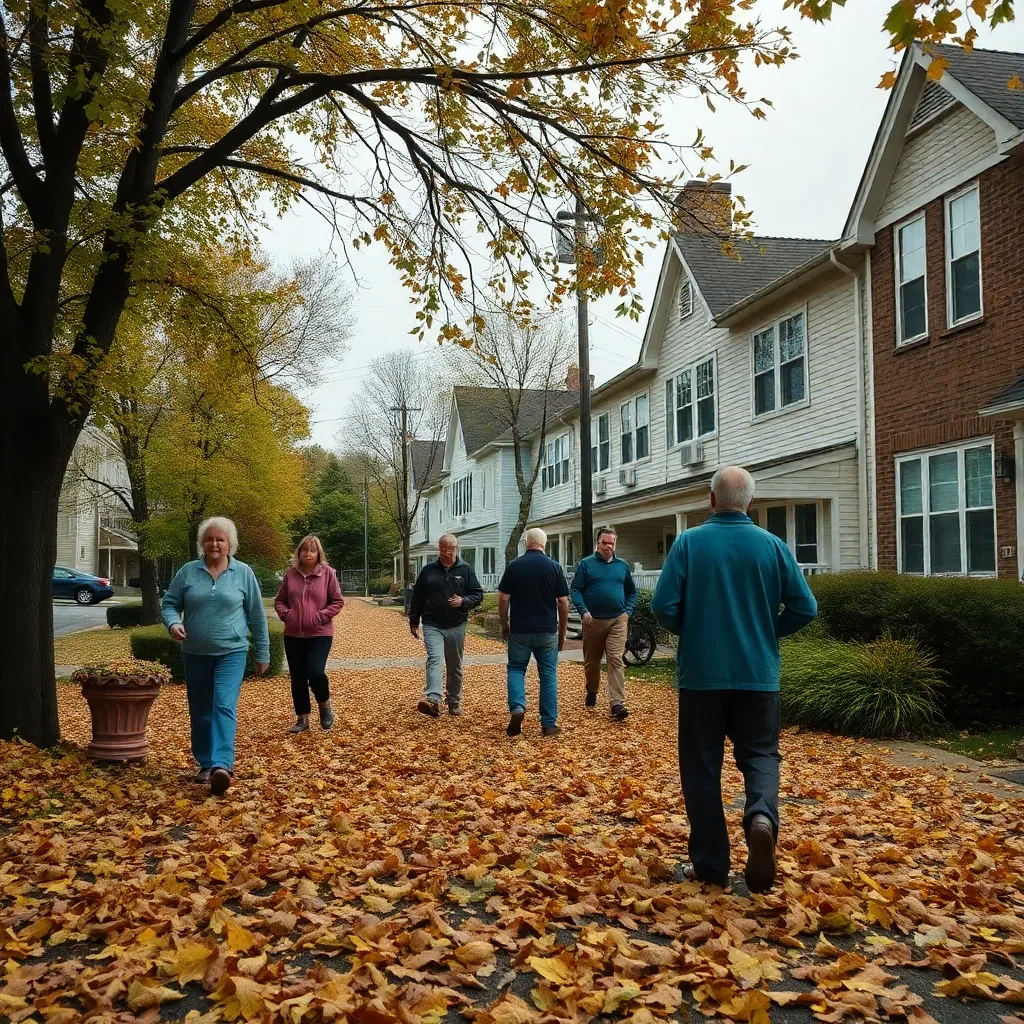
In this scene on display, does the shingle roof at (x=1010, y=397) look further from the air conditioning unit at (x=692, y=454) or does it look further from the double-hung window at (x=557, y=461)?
the double-hung window at (x=557, y=461)

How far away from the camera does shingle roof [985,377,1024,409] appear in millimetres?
12031

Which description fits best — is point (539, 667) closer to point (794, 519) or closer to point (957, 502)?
point (957, 502)

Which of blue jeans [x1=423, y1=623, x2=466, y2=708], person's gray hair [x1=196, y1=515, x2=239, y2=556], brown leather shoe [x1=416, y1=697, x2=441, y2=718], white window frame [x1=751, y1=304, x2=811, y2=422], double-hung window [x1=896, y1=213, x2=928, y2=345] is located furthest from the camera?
white window frame [x1=751, y1=304, x2=811, y2=422]

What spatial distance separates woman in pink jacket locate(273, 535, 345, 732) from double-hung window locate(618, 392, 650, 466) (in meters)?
17.3

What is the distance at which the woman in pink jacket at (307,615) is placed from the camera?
979 centimetres

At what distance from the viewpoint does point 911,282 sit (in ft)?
49.4

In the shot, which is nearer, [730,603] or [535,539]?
[730,603]

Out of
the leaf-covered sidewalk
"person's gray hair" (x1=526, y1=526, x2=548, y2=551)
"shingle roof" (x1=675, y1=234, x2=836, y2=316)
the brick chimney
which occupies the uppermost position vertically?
"shingle roof" (x1=675, y1=234, x2=836, y2=316)

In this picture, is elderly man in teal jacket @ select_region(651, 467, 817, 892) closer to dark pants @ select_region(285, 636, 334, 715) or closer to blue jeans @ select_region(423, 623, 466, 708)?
dark pants @ select_region(285, 636, 334, 715)

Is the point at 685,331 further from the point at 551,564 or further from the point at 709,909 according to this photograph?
the point at 709,909

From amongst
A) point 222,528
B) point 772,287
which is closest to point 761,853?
point 222,528

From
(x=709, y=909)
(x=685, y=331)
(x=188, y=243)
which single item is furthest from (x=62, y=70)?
(x=685, y=331)

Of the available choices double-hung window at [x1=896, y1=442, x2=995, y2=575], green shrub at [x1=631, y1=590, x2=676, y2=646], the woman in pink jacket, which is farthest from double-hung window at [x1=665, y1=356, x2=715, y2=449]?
the woman in pink jacket

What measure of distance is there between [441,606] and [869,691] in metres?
4.52
